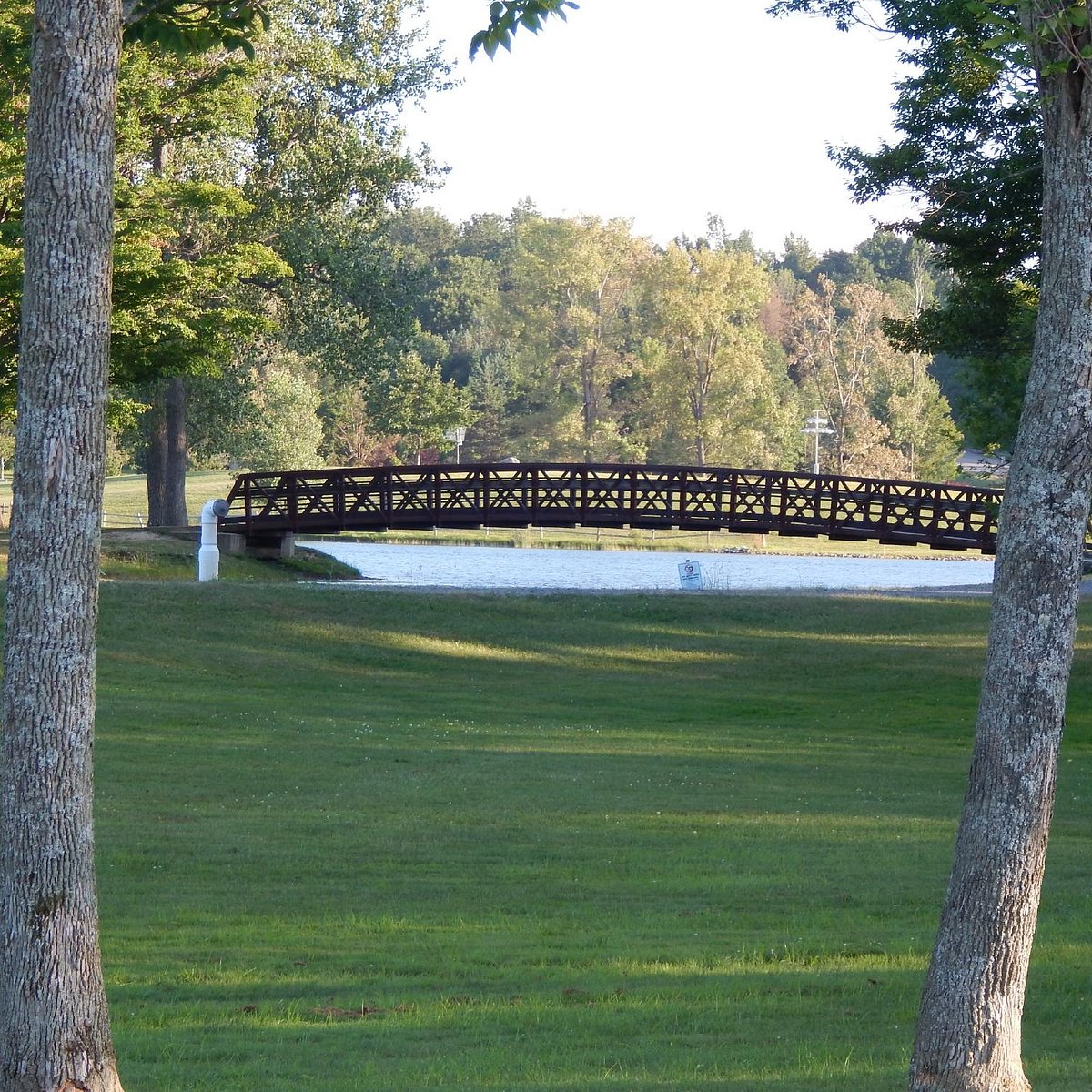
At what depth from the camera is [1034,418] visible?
214 inches

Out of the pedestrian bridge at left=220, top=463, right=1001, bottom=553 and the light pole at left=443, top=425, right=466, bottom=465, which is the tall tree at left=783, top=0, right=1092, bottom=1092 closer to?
the pedestrian bridge at left=220, top=463, right=1001, bottom=553

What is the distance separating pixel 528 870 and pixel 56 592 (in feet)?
20.5

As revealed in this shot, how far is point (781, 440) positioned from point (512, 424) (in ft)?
48.0

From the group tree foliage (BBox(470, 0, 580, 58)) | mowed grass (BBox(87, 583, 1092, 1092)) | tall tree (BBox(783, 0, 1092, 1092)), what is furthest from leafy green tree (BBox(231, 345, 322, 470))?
tall tree (BBox(783, 0, 1092, 1092))

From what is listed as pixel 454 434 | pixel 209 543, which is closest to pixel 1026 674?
pixel 209 543

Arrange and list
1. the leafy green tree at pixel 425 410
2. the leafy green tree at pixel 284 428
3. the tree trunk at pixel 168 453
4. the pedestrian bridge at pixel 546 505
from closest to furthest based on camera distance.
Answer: the pedestrian bridge at pixel 546 505
the tree trunk at pixel 168 453
the leafy green tree at pixel 425 410
the leafy green tree at pixel 284 428

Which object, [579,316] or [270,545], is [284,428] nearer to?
[579,316]

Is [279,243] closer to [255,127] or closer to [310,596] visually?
[255,127]

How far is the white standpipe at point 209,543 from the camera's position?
3088 centimetres

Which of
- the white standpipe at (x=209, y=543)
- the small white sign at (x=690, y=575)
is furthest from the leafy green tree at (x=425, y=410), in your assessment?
the white standpipe at (x=209, y=543)

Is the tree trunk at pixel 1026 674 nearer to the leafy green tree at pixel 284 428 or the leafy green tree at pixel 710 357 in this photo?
the leafy green tree at pixel 284 428

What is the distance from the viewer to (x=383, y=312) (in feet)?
127

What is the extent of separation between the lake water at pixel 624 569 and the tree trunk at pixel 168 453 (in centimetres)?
474

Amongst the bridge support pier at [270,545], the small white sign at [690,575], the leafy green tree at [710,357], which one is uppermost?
the leafy green tree at [710,357]
